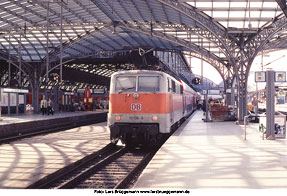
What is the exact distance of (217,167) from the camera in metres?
9.05

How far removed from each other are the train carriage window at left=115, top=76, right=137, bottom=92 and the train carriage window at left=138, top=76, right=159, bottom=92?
0.28 meters

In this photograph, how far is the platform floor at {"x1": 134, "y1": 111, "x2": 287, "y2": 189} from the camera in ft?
23.9

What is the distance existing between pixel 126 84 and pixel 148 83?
91 centimetres

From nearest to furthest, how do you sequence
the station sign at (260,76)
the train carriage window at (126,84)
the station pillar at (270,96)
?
1. the station pillar at (270,96)
2. the station sign at (260,76)
3. the train carriage window at (126,84)

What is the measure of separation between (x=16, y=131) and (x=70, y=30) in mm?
20077

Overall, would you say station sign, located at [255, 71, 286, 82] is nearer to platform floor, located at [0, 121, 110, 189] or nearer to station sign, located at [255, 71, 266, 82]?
station sign, located at [255, 71, 266, 82]

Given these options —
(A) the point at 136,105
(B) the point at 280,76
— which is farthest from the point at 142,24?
(B) the point at 280,76

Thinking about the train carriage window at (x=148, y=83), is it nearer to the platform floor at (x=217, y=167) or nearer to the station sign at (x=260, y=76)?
the platform floor at (x=217, y=167)

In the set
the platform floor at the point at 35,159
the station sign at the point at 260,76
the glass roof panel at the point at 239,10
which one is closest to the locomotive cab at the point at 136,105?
the platform floor at the point at 35,159

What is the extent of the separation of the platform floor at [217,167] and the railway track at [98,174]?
83cm

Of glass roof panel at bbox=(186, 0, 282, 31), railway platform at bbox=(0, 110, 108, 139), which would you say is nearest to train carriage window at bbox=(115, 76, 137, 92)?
railway platform at bbox=(0, 110, 108, 139)

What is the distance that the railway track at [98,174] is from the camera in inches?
344

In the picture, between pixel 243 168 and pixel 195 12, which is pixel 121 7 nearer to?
pixel 195 12

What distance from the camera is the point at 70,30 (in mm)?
39812
